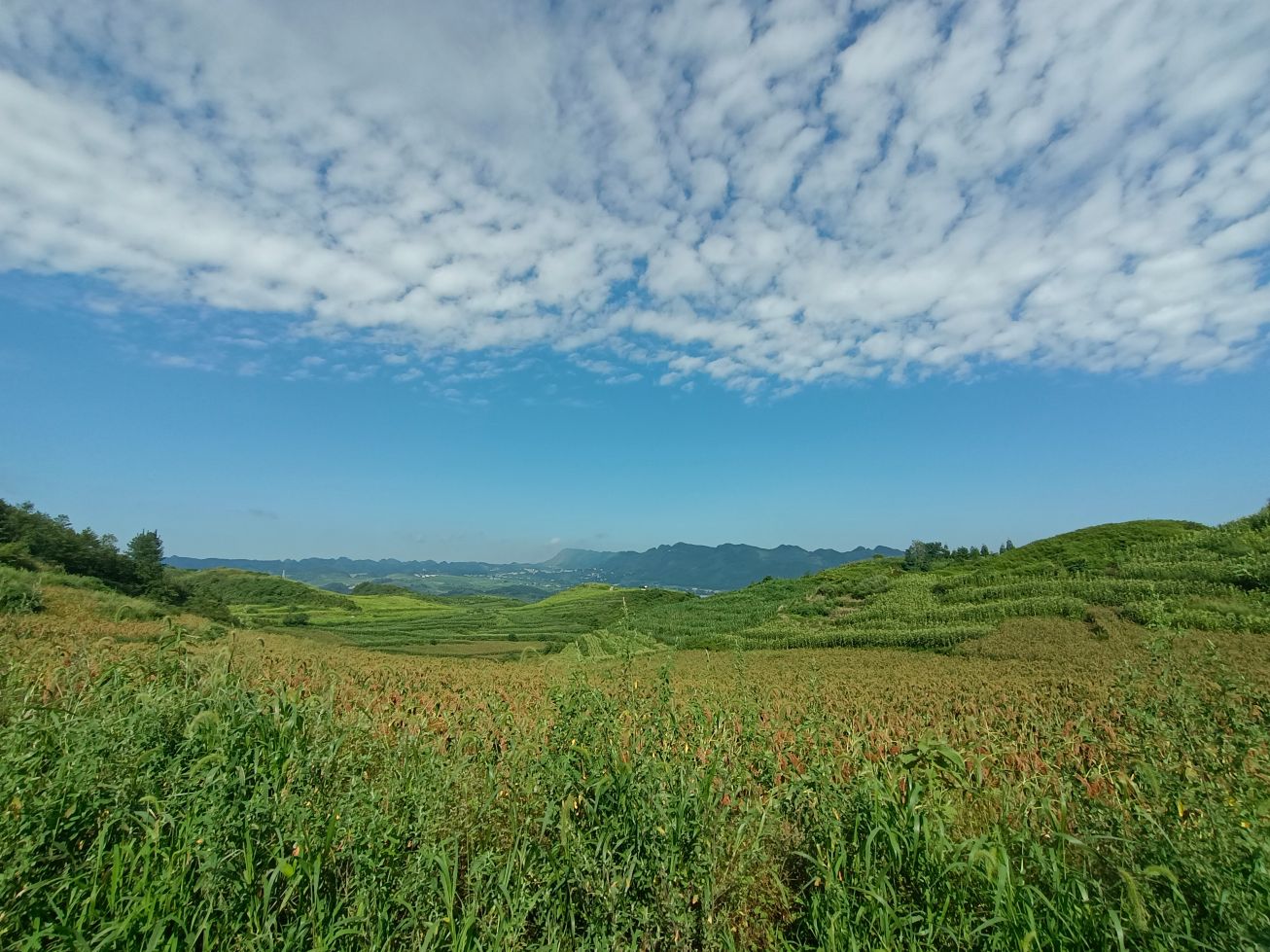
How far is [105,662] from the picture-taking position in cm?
575

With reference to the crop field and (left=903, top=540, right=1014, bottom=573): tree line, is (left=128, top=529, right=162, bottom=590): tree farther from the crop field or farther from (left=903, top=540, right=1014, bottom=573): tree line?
(left=903, top=540, right=1014, bottom=573): tree line

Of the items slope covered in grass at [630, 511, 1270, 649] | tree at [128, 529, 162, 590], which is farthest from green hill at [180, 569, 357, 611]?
slope covered in grass at [630, 511, 1270, 649]

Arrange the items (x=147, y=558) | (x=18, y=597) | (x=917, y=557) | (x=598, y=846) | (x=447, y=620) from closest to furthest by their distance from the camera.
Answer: (x=598, y=846), (x=18, y=597), (x=147, y=558), (x=917, y=557), (x=447, y=620)

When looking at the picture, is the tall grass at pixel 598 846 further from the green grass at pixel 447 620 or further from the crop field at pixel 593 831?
the green grass at pixel 447 620

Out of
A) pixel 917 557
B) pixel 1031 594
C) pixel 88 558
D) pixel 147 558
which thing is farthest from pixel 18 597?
pixel 917 557

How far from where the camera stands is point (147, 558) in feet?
101

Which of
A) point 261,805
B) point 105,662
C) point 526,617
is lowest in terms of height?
point 526,617

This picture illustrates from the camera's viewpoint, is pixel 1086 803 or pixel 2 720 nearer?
pixel 1086 803

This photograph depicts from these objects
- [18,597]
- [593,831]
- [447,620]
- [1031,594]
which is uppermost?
[18,597]

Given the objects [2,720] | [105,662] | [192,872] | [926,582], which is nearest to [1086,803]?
[192,872]

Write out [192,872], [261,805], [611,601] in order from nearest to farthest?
[192,872], [261,805], [611,601]

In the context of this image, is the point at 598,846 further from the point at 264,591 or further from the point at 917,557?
the point at 264,591

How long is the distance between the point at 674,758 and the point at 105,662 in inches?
237

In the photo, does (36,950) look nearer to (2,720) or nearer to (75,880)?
(75,880)
